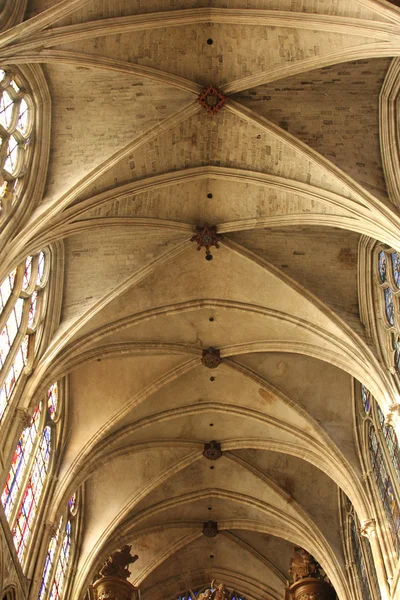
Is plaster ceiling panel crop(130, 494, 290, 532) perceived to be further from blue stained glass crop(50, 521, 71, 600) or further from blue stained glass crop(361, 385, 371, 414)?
blue stained glass crop(361, 385, 371, 414)

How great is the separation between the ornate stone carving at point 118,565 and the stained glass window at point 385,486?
6.61m

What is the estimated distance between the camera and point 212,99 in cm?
1673

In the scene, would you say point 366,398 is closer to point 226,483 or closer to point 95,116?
point 226,483

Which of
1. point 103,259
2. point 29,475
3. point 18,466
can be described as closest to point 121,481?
point 29,475

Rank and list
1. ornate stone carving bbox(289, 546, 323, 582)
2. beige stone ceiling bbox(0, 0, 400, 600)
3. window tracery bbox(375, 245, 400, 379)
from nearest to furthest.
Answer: beige stone ceiling bbox(0, 0, 400, 600)
window tracery bbox(375, 245, 400, 379)
ornate stone carving bbox(289, 546, 323, 582)

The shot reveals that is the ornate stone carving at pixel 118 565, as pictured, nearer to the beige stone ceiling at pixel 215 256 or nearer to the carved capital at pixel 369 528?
the beige stone ceiling at pixel 215 256

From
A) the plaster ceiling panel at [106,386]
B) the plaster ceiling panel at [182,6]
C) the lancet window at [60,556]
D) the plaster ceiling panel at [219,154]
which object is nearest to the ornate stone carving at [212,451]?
the plaster ceiling panel at [106,386]

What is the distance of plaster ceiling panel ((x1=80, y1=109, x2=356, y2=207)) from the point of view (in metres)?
17.0

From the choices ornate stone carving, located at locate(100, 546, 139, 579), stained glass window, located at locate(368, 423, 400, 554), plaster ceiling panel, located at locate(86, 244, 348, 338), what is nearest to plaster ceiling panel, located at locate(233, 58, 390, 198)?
plaster ceiling panel, located at locate(86, 244, 348, 338)

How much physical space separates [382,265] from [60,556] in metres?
10.3

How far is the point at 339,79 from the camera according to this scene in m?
16.5

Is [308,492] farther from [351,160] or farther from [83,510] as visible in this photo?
[351,160]

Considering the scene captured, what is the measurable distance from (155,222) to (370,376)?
5648mm

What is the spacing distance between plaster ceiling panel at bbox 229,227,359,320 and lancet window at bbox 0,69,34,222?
5286 mm
